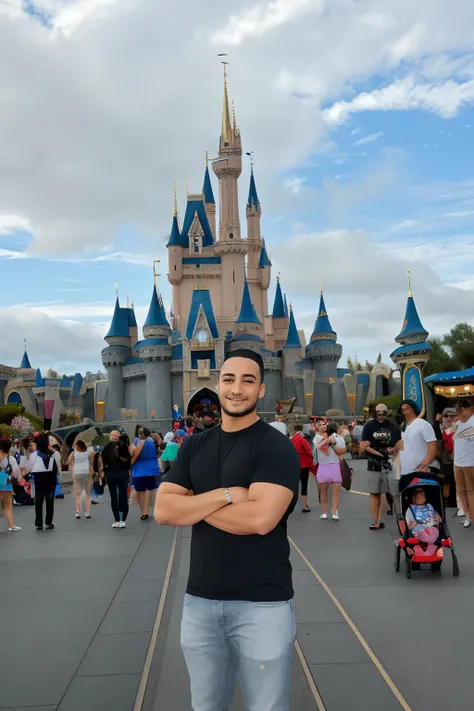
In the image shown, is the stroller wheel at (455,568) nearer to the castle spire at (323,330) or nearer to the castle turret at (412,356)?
the castle turret at (412,356)

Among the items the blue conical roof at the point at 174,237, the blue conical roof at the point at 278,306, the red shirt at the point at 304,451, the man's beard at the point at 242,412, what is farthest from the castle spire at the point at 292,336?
the man's beard at the point at 242,412

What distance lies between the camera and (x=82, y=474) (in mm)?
11930

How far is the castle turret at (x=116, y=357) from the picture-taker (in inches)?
2350

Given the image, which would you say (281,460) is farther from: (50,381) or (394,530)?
(50,381)

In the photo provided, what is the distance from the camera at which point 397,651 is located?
4.35 m

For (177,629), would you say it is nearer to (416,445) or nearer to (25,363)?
(416,445)

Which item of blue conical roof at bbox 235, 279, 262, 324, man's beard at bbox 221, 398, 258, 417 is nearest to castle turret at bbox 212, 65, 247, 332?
blue conical roof at bbox 235, 279, 262, 324

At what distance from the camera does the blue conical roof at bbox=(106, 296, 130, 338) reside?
61.9 meters

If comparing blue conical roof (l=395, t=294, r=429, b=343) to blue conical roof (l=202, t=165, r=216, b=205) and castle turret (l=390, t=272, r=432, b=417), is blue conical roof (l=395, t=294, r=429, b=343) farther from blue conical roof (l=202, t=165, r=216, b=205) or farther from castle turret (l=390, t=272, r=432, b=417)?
blue conical roof (l=202, t=165, r=216, b=205)

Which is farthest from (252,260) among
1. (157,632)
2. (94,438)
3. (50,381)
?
(157,632)

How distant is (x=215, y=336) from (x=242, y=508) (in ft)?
175

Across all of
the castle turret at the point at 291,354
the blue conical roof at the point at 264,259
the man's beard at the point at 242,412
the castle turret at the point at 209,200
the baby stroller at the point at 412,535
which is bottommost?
the baby stroller at the point at 412,535

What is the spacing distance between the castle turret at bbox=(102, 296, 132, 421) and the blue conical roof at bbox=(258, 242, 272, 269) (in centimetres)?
1378

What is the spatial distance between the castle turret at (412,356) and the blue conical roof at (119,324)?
120 feet
